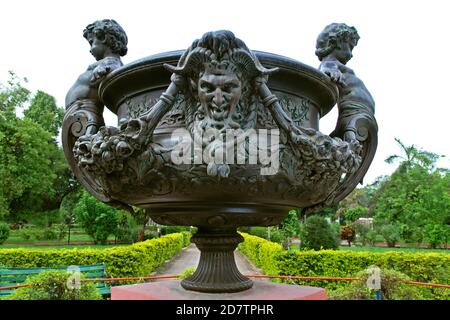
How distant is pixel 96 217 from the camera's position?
21.0 m

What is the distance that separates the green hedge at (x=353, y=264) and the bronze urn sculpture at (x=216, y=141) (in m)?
6.27

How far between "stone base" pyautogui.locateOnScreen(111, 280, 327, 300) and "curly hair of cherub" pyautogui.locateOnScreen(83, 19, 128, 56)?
5.27 ft

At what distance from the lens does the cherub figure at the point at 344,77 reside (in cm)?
231

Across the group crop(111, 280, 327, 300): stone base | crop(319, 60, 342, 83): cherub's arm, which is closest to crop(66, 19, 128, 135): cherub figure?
crop(111, 280, 327, 300): stone base

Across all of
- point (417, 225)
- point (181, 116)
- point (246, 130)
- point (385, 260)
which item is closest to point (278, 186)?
point (246, 130)

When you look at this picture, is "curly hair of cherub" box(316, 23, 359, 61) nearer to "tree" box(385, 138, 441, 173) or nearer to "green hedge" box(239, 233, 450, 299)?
"green hedge" box(239, 233, 450, 299)

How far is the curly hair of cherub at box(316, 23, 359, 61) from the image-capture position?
243cm

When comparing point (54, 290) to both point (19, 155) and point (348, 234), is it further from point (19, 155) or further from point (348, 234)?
point (348, 234)

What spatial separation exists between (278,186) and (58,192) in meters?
27.9

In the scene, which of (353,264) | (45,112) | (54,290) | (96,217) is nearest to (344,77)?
(54,290)

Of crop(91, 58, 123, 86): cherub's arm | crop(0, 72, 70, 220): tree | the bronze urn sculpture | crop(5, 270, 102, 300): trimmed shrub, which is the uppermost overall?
crop(0, 72, 70, 220): tree

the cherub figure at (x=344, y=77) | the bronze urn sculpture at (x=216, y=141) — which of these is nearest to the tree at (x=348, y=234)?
the cherub figure at (x=344, y=77)
